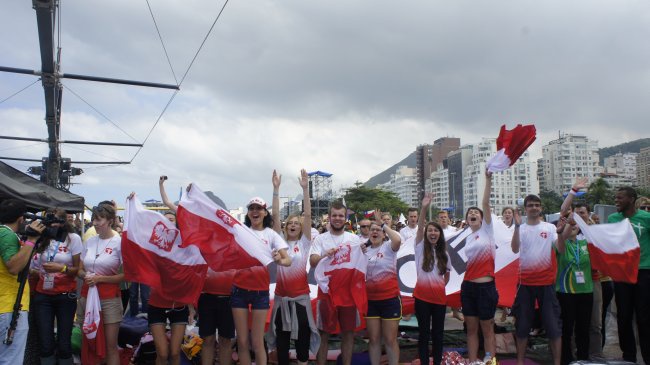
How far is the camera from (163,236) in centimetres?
583

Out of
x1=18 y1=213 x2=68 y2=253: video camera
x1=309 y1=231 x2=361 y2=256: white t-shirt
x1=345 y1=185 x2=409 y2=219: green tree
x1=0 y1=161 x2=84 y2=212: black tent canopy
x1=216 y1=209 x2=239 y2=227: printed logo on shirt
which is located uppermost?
x1=345 y1=185 x2=409 y2=219: green tree

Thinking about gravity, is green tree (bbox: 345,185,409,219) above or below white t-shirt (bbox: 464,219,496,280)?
above

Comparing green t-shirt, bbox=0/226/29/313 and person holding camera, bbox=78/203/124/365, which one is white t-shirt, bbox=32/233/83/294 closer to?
person holding camera, bbox=78/203/124/365

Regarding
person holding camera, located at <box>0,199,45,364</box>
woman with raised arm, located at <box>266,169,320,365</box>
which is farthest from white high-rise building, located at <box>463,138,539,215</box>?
person holding camera, located at <box>0,199,45,364</box>

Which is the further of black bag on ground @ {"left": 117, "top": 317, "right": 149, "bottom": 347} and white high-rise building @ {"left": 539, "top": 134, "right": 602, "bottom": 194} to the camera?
white high-rise building @ {"left": 539, "top": 134, "right": 602, "bottom": 194}

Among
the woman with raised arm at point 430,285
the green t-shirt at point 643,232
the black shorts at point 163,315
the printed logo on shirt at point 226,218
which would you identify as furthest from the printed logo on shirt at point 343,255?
the green t-shirt at point 643,232

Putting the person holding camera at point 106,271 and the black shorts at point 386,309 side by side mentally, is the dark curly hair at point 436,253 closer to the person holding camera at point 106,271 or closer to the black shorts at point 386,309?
the black shorts at point 386,309

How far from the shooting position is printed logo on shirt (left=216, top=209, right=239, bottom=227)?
555cm

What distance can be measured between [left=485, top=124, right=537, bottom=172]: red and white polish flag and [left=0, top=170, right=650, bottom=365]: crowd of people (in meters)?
0.18

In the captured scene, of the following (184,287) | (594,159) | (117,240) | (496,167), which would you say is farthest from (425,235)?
(594,159)

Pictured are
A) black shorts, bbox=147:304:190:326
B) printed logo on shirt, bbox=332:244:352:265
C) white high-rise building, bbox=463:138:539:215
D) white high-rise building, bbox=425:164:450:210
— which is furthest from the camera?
white high-rise building, bbox=425:164:450:210

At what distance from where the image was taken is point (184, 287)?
18.3 ft

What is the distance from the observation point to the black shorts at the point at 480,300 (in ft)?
19.1

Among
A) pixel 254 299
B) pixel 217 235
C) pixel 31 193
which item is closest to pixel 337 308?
pixel 254 299
